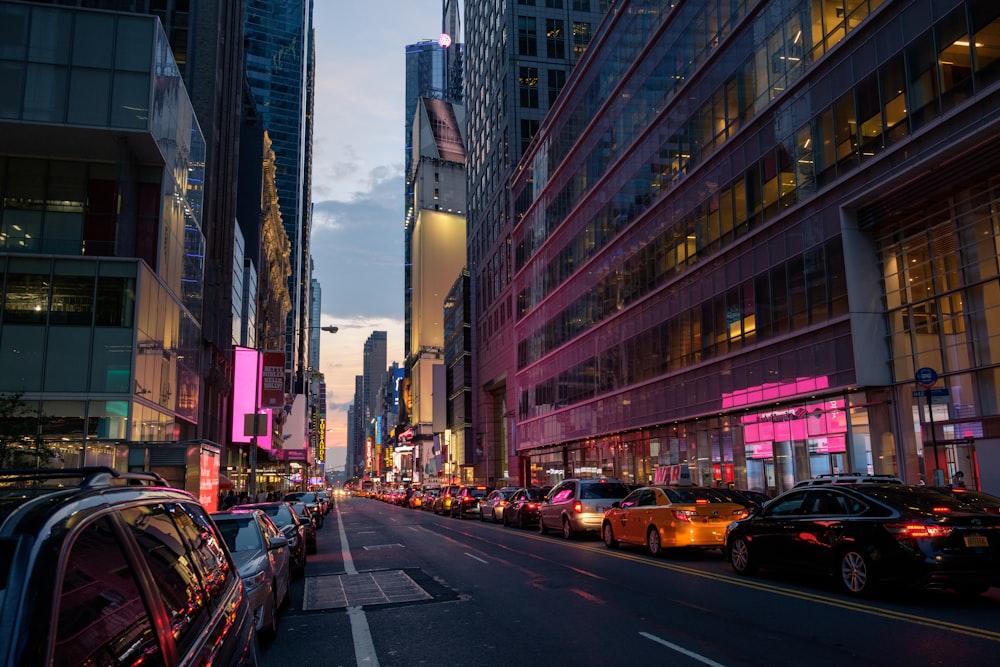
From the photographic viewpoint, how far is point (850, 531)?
11.0 m

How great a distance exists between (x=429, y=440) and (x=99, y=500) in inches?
5947

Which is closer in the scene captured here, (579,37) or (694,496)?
(694,496)

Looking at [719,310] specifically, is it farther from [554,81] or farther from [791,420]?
[554,81]

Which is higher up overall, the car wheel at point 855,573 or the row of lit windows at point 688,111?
the row of lit windows at point 688,111

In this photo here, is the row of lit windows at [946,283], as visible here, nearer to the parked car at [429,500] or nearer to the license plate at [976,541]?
the license plate at [976,541]

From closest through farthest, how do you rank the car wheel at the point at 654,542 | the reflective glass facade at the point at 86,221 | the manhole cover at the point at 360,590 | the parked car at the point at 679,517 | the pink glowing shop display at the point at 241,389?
the manhole cover at the point at 360,590
the parked car at the point at 679,517
the car wheel at the point at 654,542
the reflective glass facade at the point at 86,221
the pink glowing shop display at the point at 241,389

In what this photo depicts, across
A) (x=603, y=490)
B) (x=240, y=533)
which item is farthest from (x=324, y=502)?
(x=240, y=533)

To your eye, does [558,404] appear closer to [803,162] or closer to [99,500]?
[803,162]

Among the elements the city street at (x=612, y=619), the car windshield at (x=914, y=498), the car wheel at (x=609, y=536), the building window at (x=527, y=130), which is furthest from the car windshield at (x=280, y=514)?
the building window at (x=527, y=130)

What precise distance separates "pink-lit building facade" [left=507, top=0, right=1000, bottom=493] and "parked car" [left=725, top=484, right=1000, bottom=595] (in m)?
9.55

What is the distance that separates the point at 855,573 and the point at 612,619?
379 cm

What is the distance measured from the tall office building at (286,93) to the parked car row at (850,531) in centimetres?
12357

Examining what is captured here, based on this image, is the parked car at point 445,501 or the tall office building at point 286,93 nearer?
the parked car at point 445,501

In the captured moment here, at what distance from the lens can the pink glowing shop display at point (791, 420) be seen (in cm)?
2608
